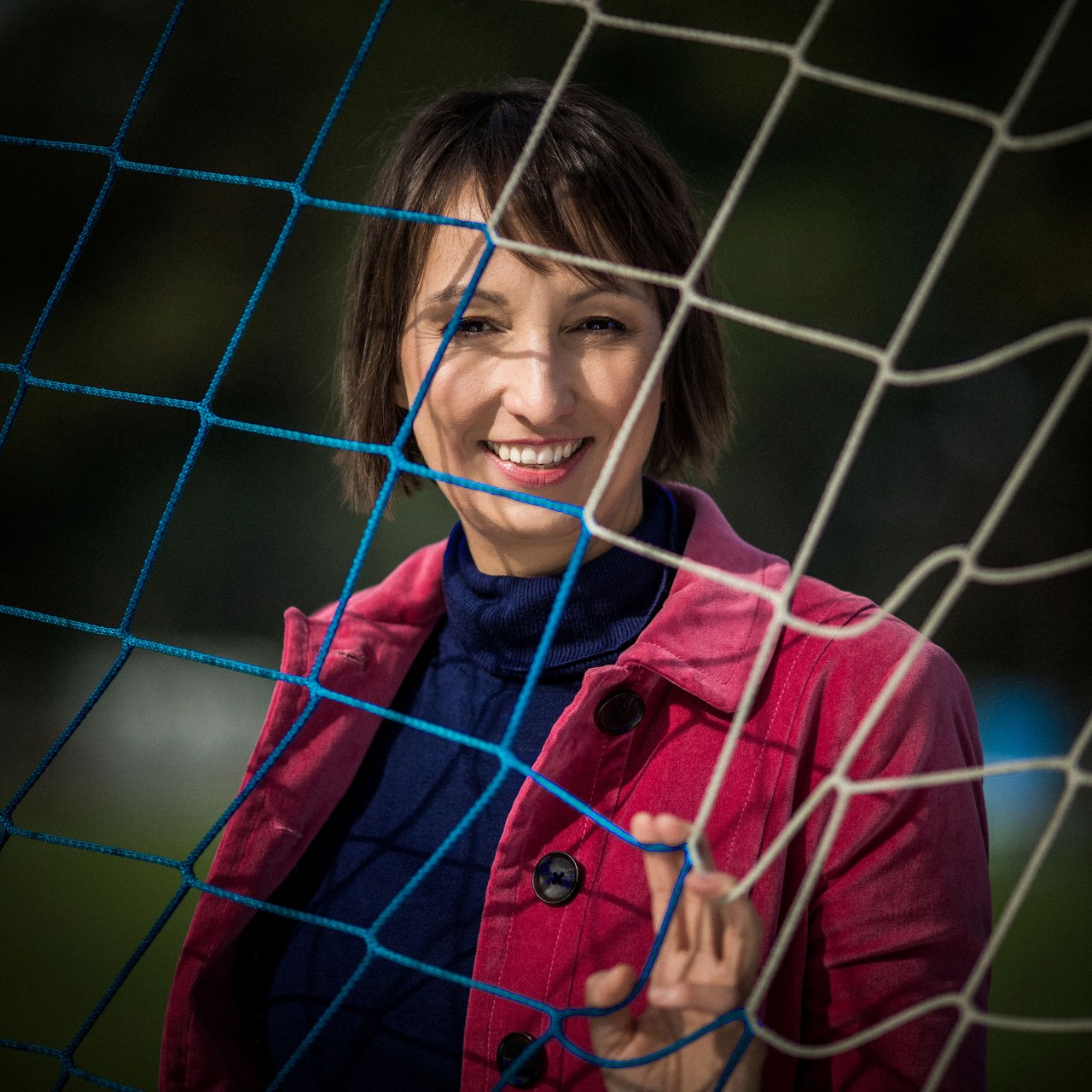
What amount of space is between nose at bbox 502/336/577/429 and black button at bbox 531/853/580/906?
0.33m

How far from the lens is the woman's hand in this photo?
0.62 meters

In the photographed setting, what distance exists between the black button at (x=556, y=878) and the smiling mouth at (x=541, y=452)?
0.31 metres

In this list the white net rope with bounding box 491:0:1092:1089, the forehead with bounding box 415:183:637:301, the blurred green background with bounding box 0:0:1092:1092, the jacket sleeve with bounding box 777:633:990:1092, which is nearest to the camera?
the white net rope with bounding box 491:0:1092:1089

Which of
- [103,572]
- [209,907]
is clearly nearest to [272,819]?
[209,907]

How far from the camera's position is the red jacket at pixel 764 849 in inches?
28.8

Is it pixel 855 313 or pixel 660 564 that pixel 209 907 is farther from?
pixel 855 313

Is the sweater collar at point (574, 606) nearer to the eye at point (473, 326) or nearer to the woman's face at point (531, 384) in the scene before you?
the woman's face at point (531, 384)

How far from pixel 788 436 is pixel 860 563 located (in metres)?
0.53

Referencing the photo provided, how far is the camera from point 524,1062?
0.76 meters

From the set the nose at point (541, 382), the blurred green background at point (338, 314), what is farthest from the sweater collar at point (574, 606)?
the blurred green background at point (338, 314)

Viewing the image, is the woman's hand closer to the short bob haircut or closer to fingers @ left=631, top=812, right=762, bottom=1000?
fingers @ left=631, top=812, right=762, bottom=1000

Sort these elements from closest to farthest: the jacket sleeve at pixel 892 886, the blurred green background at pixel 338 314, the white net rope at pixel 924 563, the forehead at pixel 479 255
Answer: the white net rope at pixel 924 563
the jacket sleeve at pixel 892 886
the forehead at pixel 479 255
the blurred green background at pixel 338 314

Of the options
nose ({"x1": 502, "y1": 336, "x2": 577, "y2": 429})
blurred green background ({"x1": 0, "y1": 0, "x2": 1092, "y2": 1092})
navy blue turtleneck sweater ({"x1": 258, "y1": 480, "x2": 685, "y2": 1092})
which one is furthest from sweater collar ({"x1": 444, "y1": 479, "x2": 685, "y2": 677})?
blurred green background ({"x1": 0, "y1": 0, "x2": 1092, "y2": 1092})

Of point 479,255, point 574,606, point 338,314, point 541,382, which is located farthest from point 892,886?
point 338,314
